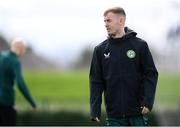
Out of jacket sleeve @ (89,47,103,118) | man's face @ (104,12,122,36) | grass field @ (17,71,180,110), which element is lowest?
grass field @ (17,71,180,110)

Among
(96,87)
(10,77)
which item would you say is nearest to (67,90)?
(10,77)

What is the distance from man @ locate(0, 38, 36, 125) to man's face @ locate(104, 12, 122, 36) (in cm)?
435

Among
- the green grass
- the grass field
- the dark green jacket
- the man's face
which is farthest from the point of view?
the green grass

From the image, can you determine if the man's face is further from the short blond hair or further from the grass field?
the grass field

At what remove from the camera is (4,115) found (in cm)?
1380

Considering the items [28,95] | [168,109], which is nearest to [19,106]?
[168,109]

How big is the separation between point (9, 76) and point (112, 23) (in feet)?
15.1

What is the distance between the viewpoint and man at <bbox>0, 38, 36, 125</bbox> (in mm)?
13516

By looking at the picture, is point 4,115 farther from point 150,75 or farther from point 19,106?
point 19,106

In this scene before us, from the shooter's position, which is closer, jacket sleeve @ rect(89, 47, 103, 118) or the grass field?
jacket sleeve @ rect(89, 47, 103, 118)

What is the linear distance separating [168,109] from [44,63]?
68.1 feet

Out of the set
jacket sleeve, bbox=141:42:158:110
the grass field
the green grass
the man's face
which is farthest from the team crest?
the green grass

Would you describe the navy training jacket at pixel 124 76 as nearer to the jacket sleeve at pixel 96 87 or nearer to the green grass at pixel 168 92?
the jacket sleeve at pixel 96 87

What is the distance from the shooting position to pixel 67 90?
117ft
